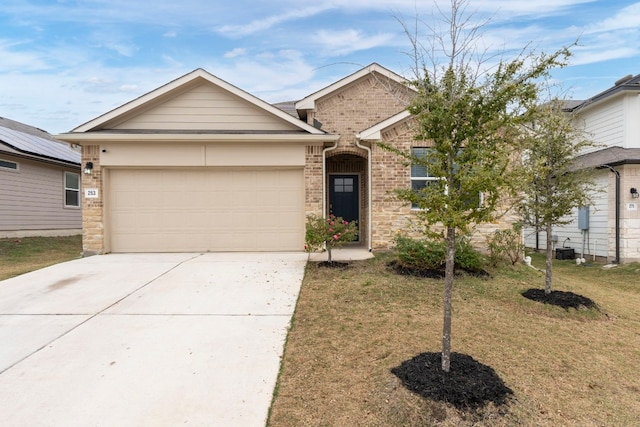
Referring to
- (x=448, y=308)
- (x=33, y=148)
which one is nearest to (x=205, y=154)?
(x=448, y=308)

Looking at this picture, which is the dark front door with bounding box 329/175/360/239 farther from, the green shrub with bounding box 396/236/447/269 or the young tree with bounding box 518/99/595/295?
the young tree with bounding box 518/99/595/295

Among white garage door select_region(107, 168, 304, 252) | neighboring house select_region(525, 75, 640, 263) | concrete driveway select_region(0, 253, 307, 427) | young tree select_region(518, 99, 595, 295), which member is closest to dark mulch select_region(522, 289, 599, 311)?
young tree select_region(518, 99, 595, 295)

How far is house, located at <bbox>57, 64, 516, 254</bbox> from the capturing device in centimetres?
1000

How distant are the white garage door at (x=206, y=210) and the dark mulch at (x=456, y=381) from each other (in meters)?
6.89

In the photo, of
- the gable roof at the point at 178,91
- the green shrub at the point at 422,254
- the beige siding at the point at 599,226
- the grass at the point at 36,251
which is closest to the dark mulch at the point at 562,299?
the green shrub at the point at 422,254

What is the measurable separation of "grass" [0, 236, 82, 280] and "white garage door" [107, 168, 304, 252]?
218 cm

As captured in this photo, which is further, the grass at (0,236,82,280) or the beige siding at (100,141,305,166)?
the grass at (0,236,82,280)

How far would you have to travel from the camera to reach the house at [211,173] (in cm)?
1000

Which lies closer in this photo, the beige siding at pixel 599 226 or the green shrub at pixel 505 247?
the green shrub at pixel 505 247

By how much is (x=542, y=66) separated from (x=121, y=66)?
53.1 ft

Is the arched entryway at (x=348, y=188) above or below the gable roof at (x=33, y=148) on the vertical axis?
below

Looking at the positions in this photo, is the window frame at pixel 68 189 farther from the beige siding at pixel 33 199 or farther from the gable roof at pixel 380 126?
the gable roof at pixel 380 126

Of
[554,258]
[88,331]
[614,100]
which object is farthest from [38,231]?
[614,100]

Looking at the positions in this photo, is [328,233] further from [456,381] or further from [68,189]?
[68,189]
